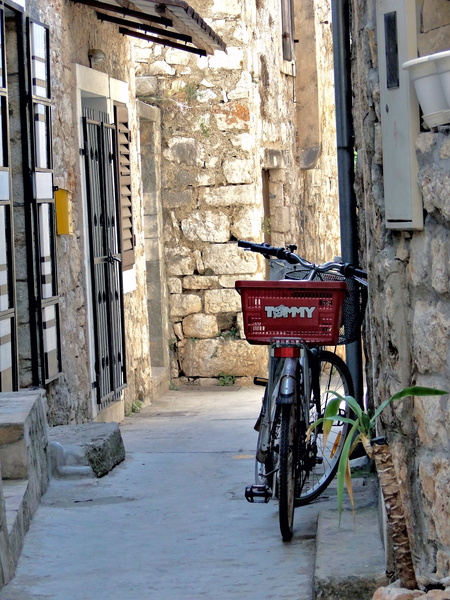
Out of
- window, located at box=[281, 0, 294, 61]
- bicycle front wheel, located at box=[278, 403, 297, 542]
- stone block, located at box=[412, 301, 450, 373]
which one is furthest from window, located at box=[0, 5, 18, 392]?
window, located at box=[281, 0, 294, 61]

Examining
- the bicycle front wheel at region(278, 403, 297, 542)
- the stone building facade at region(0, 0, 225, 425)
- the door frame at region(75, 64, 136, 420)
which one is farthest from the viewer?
the door frame at region(75, 64, 136, 420)

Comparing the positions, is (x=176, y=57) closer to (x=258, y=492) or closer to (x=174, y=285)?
(x=174, y=285)

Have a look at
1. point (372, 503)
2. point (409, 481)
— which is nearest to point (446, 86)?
point (409, 481)

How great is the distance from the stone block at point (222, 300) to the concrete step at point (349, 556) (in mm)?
6643

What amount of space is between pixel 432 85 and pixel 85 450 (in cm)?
362

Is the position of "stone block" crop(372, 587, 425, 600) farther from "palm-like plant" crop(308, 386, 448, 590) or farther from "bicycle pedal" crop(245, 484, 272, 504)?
"bicycle pedal" crop(245, 484, 272, 504)

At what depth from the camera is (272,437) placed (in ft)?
14.8

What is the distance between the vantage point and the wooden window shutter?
8.63m

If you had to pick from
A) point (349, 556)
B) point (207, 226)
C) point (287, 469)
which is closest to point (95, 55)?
point (207, 226)

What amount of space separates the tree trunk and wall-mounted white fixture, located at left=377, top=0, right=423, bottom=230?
0.61m

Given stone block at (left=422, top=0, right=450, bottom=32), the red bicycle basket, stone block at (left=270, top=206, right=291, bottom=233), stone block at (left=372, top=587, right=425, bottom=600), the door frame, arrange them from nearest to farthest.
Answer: stone block at (left=372, top=587, right=425, bottom=600) < stone block at (left=422, top=0, right=450, bottom=32) < the red bicycle basket < the door frame < stone block at (left=270, top=206, right=291, bottom=233)

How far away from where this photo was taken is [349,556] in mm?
3584

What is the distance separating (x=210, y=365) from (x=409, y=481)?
8.15 m

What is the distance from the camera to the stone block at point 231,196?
10789mm
